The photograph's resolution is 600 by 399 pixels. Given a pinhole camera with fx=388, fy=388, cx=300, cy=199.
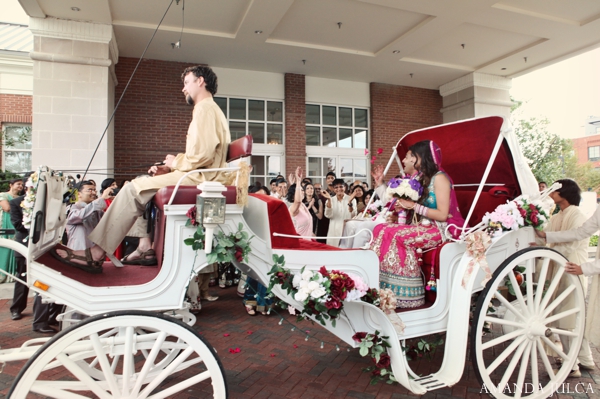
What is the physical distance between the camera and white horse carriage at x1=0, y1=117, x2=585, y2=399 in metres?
2.03

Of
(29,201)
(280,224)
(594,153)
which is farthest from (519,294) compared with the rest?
(594,153)

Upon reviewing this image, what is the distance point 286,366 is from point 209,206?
2.08m

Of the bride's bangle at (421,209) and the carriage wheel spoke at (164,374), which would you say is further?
the bride's bangle at (421,209)

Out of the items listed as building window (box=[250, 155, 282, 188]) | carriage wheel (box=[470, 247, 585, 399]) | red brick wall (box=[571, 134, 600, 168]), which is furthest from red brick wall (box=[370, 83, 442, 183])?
red brick wall (box=[571, 134, 600, 168])

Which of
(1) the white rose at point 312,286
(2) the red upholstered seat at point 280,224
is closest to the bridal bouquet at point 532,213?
(2) the red upholstered seat at point 280,224

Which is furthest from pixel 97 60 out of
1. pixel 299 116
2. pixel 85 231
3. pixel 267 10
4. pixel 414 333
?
pixel 414 333

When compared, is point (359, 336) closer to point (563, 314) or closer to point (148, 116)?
point (563, 314)

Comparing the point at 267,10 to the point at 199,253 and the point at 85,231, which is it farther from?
the point at 199,253

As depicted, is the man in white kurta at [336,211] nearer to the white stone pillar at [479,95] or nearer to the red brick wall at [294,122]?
the red brick wall at [294,122]

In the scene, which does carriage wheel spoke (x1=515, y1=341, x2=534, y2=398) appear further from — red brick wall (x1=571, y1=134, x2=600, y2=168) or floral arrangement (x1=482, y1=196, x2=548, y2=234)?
red brick wall (x1=571, y1=134, x2=600, y2=168)

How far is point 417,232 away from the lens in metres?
3.15

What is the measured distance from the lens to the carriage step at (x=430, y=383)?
2629 mm

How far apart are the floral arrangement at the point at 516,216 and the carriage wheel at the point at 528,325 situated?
0.23 m

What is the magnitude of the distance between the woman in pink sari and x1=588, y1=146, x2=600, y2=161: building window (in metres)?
40.5
